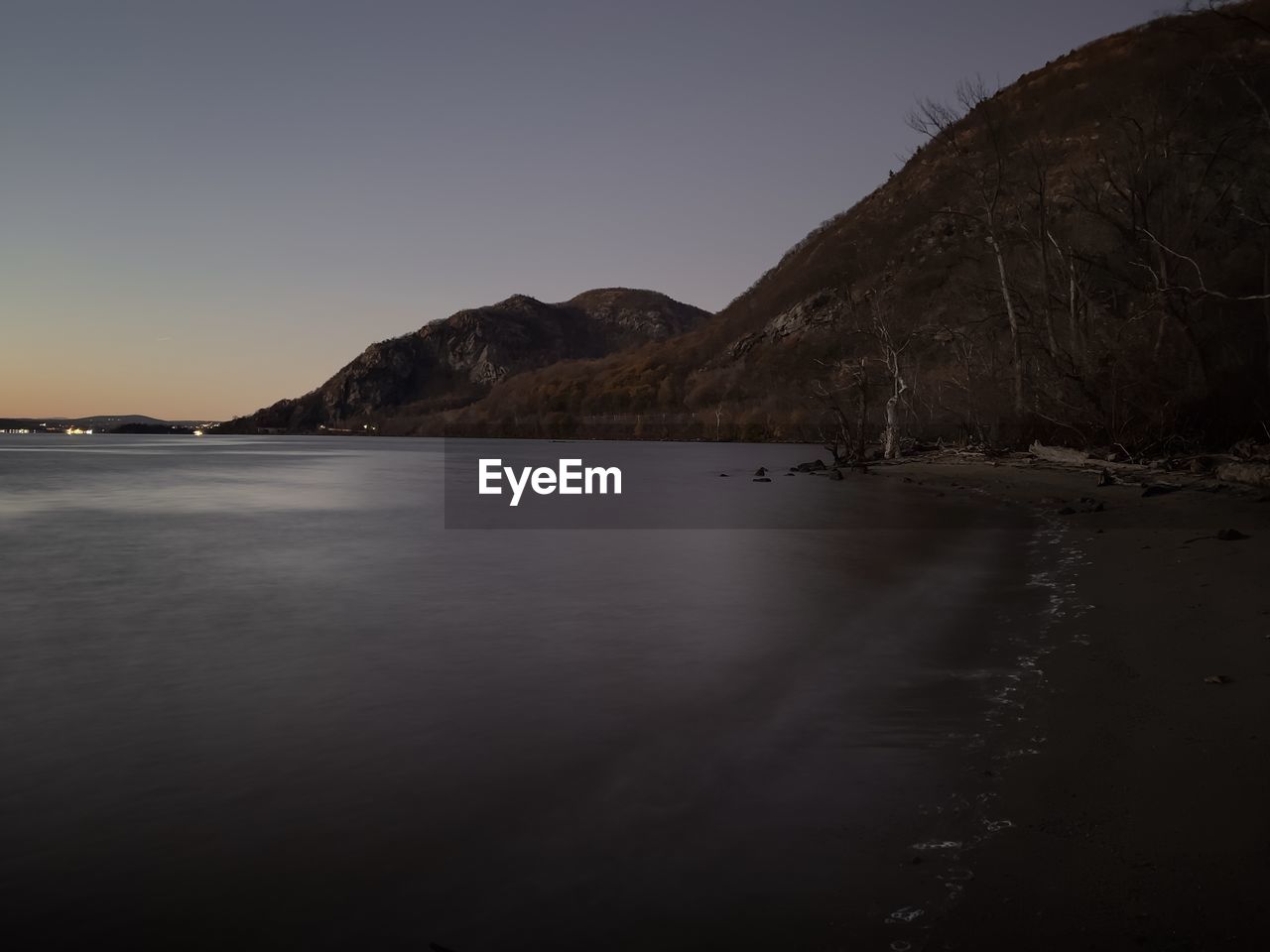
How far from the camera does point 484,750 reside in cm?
663

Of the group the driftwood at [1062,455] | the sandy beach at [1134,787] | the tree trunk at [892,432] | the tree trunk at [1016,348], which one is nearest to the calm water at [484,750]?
the sandy beach at [1134,787]

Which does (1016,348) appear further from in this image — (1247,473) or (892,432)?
(1247,473)

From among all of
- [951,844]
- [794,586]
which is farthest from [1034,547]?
[951,844]

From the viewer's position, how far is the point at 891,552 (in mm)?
17938

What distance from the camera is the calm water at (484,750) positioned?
4238 millimetres

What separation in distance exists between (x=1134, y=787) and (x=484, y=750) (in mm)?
4184

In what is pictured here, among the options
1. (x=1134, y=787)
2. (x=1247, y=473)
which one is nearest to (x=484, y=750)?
(x=1134, y=787)

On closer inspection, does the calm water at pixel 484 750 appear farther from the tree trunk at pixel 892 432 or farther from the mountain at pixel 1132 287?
the tree trunk at pixel 892 432

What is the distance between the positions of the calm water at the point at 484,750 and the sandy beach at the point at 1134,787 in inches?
16.8

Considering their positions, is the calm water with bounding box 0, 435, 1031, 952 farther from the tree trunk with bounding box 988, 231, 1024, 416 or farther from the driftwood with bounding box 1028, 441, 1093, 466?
the tree trunk with bounding box 988, 231, 1024, 416

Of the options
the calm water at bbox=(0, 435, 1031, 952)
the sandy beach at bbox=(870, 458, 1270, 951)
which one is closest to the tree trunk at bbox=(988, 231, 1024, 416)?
the calm water at bbox=(0, 435, 1031, 952)

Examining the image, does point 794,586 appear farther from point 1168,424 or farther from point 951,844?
point 1168,424

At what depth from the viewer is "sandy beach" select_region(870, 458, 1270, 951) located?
379 centimetres

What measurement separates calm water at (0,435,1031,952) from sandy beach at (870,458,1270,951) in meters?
0.43
